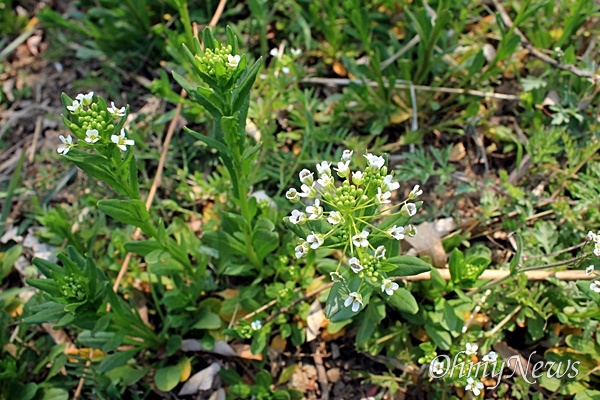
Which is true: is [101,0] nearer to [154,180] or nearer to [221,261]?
[154,180]

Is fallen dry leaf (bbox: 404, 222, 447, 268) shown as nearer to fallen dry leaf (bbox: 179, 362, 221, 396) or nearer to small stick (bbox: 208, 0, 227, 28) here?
fallen dry leaf (bbox: 179, 362, 221, 396)

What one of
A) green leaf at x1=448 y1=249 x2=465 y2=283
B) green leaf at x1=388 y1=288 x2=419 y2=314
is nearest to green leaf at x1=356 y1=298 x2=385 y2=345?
green leaf at x1=388 y1=288 x2=419 y2=314

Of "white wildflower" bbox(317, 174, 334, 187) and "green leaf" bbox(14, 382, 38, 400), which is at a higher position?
"white wildflower" bbox(317, 174, 334, 187)

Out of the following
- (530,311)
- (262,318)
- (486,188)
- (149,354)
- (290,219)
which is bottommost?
(149,354)

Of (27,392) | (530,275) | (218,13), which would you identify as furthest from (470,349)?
(218,13)

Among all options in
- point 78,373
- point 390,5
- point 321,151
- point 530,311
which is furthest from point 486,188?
point 78,373

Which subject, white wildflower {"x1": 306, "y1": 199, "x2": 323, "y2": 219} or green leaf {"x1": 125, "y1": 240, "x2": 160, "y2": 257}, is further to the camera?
green leaf {"x1": 125, "y1": 240, "x2": 160, "y2": 257}

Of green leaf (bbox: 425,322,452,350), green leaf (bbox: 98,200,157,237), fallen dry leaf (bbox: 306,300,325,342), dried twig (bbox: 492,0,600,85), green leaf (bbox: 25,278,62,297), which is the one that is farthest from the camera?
dried twig (bbox: 492,0,600,85)
